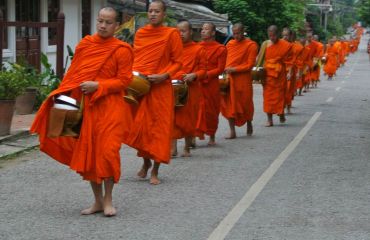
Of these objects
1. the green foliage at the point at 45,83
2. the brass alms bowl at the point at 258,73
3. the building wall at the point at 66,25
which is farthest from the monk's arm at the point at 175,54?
the building wall at the point at 66,25

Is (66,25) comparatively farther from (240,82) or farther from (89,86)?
(89,86)

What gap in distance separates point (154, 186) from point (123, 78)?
1952 mm

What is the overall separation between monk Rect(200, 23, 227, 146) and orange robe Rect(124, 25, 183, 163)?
9.88 ft

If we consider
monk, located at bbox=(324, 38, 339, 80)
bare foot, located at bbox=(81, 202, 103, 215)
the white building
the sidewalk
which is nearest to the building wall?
the white building

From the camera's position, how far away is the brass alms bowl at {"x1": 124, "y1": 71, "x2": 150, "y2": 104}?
26.1ft

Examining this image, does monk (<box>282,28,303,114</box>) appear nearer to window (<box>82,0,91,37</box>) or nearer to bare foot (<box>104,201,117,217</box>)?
window (<box>82,0,91,37</box>)

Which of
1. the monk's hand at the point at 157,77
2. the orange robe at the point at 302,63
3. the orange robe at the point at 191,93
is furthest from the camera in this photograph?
the orange robe at the point at 302,63

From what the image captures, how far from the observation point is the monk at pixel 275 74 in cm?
1431

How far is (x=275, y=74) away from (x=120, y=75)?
7940mm

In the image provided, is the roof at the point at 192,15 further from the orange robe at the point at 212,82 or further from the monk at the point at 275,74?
the orange robe at the point at 212,82

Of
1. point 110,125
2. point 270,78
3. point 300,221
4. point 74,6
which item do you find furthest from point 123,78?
point 74,6

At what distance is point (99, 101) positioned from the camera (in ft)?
22.2

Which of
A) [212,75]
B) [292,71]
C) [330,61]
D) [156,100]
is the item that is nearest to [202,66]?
[212,75]

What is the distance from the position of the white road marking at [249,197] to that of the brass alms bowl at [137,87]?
148 centimetres
